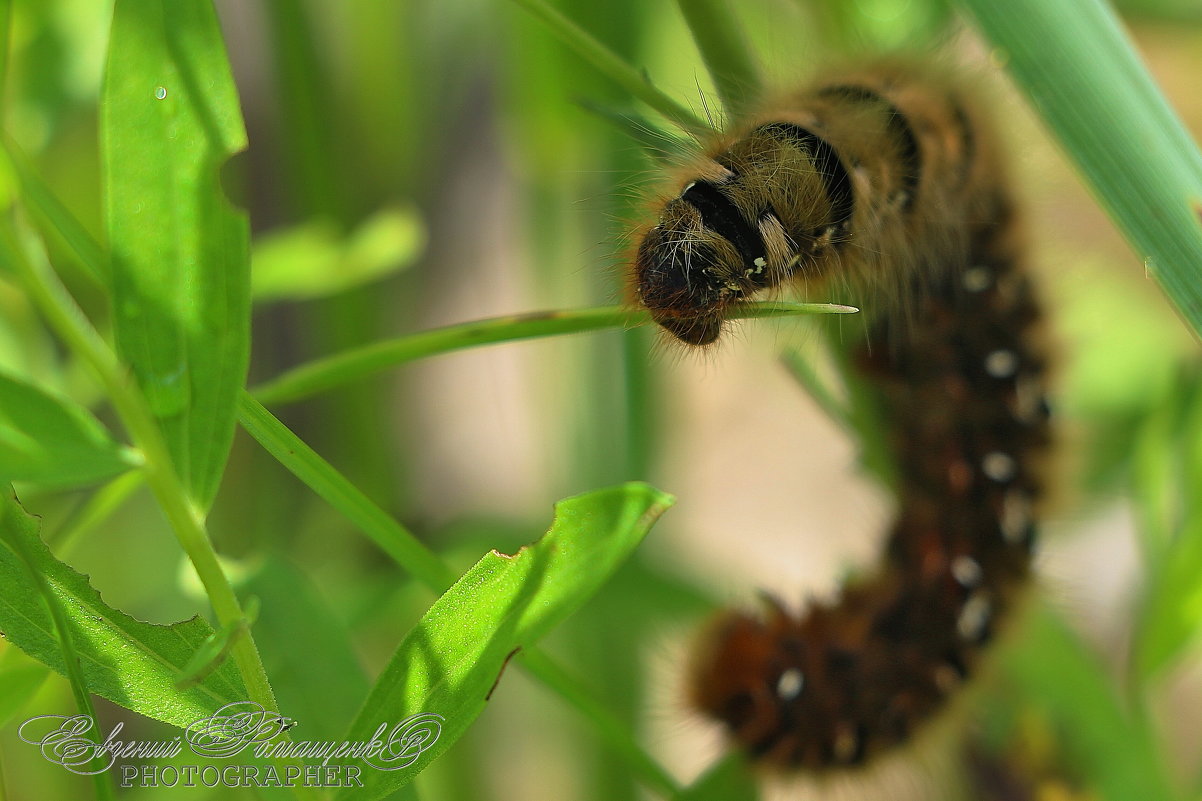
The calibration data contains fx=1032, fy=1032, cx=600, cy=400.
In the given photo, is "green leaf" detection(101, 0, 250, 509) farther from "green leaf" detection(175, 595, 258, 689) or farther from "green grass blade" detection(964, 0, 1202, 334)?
"green grass blade" detection(964, 0, 1202, 334)

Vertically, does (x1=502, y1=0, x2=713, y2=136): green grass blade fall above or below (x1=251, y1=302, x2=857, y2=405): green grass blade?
above

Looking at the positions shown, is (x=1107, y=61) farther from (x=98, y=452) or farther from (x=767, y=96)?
(x=98, y=452)

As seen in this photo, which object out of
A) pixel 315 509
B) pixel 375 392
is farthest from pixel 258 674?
pixel 315 509

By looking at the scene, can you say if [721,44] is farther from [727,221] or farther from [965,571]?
[965,571]

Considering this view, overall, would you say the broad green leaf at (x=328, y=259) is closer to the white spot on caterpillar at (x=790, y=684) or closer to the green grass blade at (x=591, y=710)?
the green grass blade at (x=591, y=710)

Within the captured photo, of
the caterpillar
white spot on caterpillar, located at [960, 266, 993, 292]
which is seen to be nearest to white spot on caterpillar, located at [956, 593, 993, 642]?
the caterpillar
